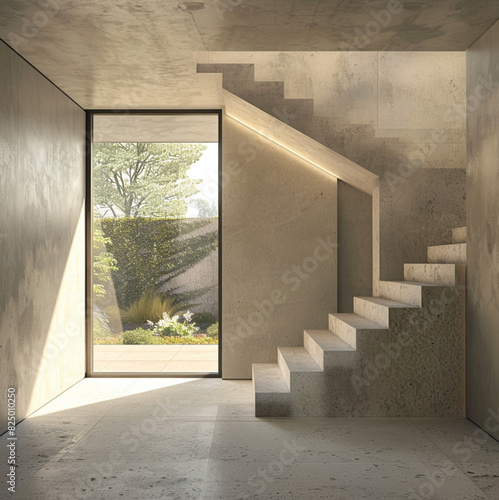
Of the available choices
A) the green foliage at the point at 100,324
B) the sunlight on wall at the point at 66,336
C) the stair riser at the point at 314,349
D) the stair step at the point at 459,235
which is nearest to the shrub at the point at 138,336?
the green foliage at the point at 100,324

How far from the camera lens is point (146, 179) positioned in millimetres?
5699

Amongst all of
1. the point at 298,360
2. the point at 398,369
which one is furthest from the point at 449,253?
the point at 298,360

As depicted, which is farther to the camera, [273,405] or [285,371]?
[285,371]

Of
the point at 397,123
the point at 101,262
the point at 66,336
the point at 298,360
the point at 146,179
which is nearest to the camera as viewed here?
the point at 298,360

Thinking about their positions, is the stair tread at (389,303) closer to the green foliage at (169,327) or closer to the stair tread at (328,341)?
the stair tread at (328,341)

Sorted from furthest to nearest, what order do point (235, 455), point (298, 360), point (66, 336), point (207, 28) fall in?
point (66, 336) < point (298, 360) < point (207, 28) < point (235, 455)

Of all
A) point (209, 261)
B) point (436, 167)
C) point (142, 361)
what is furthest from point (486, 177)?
point (142, 361)

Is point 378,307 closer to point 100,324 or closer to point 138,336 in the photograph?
point 138,336

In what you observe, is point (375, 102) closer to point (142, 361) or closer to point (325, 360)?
point (325, 360)

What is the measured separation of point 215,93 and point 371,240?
2.12 metres

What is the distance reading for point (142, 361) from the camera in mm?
5871

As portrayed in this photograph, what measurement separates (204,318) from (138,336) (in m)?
0.68

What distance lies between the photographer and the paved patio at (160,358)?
5.84 m

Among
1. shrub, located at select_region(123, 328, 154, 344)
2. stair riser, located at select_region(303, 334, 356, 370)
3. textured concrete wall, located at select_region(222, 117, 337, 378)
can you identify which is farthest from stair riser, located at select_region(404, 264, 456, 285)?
shrub, located at select_region(123, 328, 154, 344)
